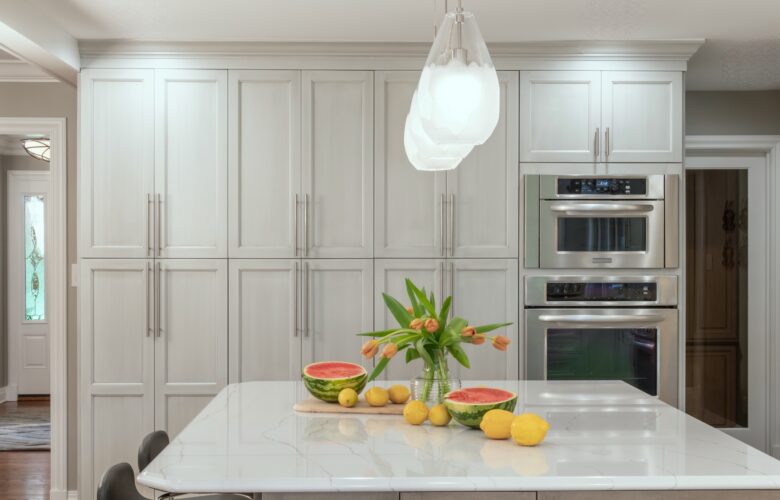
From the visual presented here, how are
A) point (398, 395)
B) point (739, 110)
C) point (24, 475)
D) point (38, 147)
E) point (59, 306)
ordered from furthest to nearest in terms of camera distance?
point (38, 147) → point (739, 110) → point (24, 475) → point (59, 306) → point (398, 395)

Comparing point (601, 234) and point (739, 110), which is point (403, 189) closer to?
point (601, 234)

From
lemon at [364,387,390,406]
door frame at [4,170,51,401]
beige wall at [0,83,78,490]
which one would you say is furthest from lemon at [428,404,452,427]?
door frame at [4,170,51,401]

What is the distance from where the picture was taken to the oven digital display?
378cm

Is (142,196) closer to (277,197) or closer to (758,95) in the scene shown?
(277,197)

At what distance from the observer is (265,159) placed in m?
3.76

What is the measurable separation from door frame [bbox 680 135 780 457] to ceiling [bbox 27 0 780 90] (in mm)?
957

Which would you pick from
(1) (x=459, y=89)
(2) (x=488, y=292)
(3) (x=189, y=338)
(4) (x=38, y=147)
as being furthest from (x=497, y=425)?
(4) (x=38, y=147)

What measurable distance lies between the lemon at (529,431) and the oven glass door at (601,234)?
1.96m

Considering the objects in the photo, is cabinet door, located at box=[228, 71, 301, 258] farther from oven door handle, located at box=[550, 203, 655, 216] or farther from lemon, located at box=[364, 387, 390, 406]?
lemon, located at box=[364, 387, 390, 406]

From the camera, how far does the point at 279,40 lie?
145 inches

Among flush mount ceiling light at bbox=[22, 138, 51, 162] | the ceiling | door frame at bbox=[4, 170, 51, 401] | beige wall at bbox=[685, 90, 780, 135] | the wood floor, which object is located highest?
the ceiling

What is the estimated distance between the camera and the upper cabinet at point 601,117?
12.4ft

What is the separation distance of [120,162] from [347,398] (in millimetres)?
2119

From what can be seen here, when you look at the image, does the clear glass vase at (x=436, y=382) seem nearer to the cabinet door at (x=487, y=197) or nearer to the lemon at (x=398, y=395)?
the lemon at (x=398, y=395)
